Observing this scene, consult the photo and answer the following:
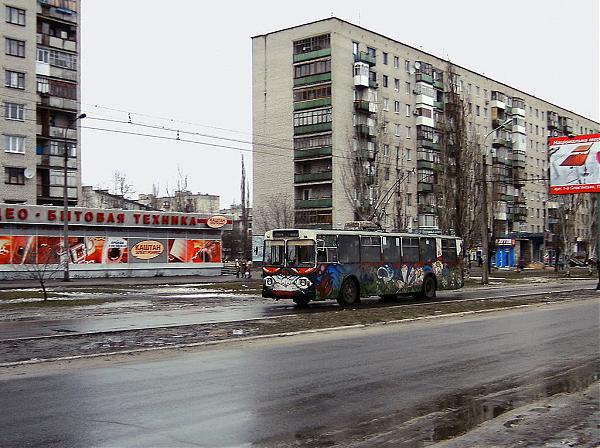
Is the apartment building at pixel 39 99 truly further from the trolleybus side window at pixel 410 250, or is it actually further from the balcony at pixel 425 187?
the balcony at pixel 425 187

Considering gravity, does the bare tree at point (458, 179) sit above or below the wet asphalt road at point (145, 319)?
above

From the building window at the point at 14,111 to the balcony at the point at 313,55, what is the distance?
1163 inches

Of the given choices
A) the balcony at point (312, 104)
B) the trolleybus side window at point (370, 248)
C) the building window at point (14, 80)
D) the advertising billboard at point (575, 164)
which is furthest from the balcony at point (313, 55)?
the trolleybus side window at point (370, 248)

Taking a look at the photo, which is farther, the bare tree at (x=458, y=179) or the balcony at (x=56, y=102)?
the bare tree at (x=458, y=179)

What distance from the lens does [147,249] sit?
52656mm

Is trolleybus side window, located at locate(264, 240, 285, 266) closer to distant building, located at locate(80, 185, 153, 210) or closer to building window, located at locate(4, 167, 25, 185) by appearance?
building window, located at locate(4, 167, 25, 185)

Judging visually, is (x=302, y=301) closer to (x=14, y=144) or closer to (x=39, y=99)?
(x=14, y=144)

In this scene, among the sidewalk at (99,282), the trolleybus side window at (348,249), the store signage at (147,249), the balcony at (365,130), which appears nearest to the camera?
the trolleybus side window at (348,249)

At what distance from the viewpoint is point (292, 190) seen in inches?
2906

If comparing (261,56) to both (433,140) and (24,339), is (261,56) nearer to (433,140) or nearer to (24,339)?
(433,140)

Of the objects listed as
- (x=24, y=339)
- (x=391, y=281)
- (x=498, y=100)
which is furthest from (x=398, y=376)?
(x=498, y=100)

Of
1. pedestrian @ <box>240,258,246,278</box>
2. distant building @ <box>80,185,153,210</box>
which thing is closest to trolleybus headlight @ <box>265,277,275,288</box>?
pedestrian @ <box>240,258,246,278</box>

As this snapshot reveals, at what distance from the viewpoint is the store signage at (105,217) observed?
45.1 meters

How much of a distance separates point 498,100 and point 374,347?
279 ft
